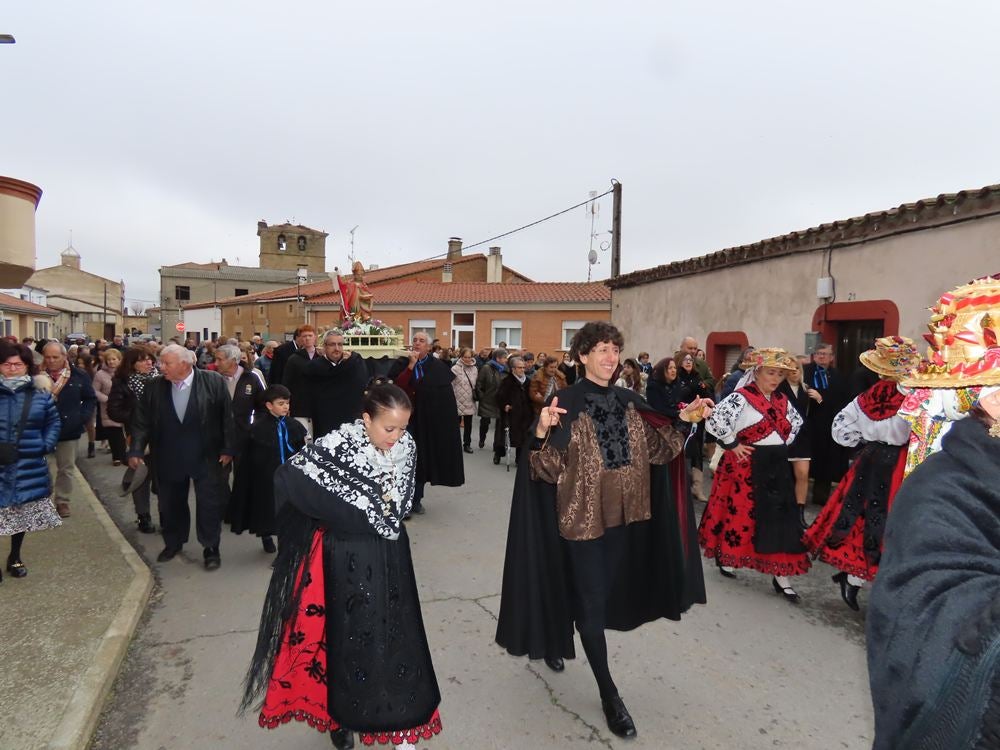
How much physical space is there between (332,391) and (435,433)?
125 centimetres

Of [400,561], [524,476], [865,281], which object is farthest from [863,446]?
[865,281]

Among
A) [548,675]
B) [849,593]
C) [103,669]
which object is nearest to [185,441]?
[103,669]

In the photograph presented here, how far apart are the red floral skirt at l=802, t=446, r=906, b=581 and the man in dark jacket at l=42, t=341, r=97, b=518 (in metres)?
6.83

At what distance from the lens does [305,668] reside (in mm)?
2623

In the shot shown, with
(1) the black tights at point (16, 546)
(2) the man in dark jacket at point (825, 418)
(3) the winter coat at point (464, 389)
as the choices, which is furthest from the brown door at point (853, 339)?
(1) the black tights at point (16, 546)

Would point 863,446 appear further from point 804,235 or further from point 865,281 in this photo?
point 804,235

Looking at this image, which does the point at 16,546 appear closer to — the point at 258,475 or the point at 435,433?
the point at 258,475

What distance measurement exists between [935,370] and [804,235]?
8325 millimetres

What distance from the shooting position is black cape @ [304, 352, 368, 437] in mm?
6992

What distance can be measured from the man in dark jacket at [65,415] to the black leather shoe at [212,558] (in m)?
2.12

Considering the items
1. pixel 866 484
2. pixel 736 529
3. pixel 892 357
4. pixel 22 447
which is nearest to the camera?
pixel 892 357

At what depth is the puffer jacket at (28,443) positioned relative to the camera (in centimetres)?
450

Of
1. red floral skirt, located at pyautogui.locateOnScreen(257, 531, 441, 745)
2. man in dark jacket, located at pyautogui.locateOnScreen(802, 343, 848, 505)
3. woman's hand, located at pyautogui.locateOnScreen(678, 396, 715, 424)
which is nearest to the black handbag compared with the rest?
red floral skirt, located at pyautogui.locateOnScreen(257, 531, 441, 745)

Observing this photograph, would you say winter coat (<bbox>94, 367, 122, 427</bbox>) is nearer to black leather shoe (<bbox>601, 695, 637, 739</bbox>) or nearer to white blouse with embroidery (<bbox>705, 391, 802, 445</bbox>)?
white blouse with embroidery (<bbox>705, 391, 802, 445</bbox>)
